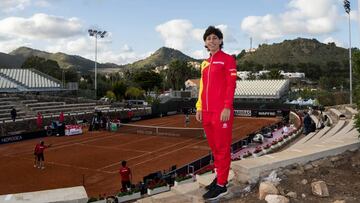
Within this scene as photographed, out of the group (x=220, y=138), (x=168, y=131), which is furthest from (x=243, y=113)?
(x=220, y=138)

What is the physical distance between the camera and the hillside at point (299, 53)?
180 m

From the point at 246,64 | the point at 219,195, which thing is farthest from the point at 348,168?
the point at 246,64

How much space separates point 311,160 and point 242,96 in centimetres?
6082

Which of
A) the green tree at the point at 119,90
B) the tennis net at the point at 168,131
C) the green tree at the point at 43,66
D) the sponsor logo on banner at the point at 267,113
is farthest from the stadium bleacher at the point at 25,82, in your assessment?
the green tree at the point at 43,66

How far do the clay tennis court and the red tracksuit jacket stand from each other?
1301cm

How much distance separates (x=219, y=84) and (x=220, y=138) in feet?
2.71

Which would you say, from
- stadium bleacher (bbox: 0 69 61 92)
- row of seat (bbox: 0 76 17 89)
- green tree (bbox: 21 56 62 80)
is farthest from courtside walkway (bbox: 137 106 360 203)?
green tree (bbox: 21 56 62 80)

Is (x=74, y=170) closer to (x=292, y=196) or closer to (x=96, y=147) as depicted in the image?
(x=96, y=147)

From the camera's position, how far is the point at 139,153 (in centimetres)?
2856

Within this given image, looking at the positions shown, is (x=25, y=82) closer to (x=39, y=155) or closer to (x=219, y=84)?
(x=39, y=155)

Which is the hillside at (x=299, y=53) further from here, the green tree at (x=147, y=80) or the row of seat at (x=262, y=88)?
the row of seat at (x=262, y=88)

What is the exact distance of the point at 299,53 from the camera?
188500 mm

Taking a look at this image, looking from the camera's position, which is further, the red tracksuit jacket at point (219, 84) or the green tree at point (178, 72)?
the green tree at point (178, 72)

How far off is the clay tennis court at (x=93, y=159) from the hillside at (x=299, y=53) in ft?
492
